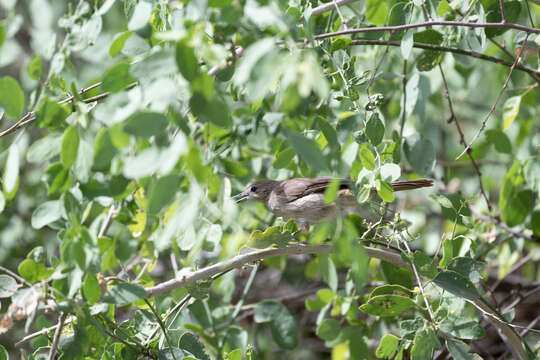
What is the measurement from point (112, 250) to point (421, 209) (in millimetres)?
3811

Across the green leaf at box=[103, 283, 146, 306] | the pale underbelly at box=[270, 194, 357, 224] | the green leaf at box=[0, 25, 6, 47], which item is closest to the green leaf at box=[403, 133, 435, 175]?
the pale underbelly at box=[270, 194, 357, 224]

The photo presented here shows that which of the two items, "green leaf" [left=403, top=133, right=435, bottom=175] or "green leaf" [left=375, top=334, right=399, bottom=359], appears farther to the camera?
"green leaf" [left=403, top=133, right=435, bottom=175]

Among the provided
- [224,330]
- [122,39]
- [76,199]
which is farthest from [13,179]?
[224,330]

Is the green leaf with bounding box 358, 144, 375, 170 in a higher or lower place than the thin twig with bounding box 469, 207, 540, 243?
higher

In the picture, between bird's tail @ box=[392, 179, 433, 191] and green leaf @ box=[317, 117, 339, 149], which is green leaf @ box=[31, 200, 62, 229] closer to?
green leaf @ box=[317, 117, 339, 149]

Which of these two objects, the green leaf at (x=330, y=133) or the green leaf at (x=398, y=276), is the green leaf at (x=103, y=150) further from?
the green leaf at (x=398, y=276)

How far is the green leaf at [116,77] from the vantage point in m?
1.80

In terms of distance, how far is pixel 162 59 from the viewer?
1.55 meters

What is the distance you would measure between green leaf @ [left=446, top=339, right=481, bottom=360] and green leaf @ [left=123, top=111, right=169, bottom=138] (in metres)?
1.56

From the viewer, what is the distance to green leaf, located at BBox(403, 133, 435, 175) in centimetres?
302

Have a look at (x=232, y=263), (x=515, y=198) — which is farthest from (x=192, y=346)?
(x=515, y=198)

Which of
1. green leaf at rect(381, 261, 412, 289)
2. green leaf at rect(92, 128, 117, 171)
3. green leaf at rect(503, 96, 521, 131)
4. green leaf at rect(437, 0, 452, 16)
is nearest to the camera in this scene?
green leaf at rect(92, 128, 117, 171)

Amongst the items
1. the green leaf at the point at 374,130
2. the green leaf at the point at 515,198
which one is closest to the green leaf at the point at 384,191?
the green leaf at the point at 374,130

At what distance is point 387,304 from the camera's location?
2492 mm
